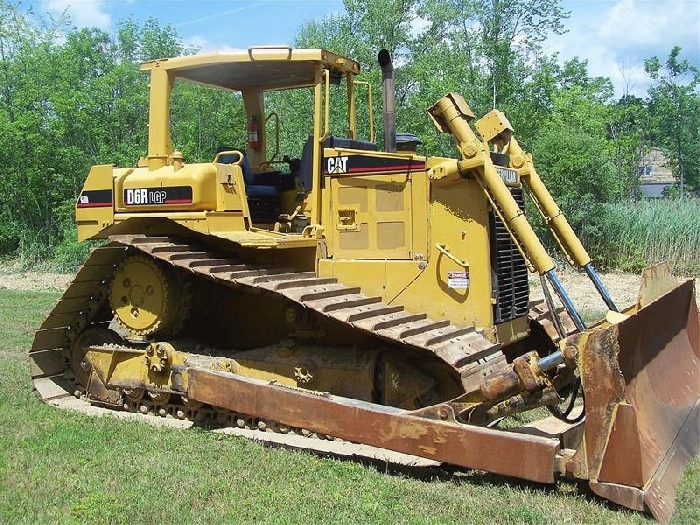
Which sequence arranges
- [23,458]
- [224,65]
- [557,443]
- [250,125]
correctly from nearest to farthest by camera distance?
[557,443] < [23,458] < [224,65] < [250,125]

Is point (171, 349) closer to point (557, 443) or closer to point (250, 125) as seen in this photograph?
point (250, 125)

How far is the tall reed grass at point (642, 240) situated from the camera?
53.7 feet

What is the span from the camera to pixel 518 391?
4820mm

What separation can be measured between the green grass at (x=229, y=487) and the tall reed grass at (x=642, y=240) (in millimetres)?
12541

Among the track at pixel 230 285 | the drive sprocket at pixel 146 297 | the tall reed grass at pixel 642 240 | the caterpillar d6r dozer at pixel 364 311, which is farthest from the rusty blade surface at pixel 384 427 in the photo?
the tall reed grass at pixel 642 240

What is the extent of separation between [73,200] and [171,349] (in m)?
14.7

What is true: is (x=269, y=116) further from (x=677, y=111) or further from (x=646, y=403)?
(x=677, y=111)

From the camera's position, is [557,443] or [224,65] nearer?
[557,443]

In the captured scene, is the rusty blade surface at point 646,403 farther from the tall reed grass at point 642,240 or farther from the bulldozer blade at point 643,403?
the tall reed grass at point 642,240

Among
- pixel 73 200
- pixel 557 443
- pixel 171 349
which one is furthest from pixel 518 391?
pixel 73 200

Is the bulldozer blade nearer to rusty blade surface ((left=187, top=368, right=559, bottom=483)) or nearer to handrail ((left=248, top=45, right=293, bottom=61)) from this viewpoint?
rusty blade surface ((left=187, top=368, right=559, bottom=483))

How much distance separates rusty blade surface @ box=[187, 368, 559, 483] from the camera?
14.6ft

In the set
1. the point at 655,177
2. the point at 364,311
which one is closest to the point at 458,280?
the point at 364,311

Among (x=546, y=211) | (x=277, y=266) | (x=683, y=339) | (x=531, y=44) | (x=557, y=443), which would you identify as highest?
(x=531, y=44)
